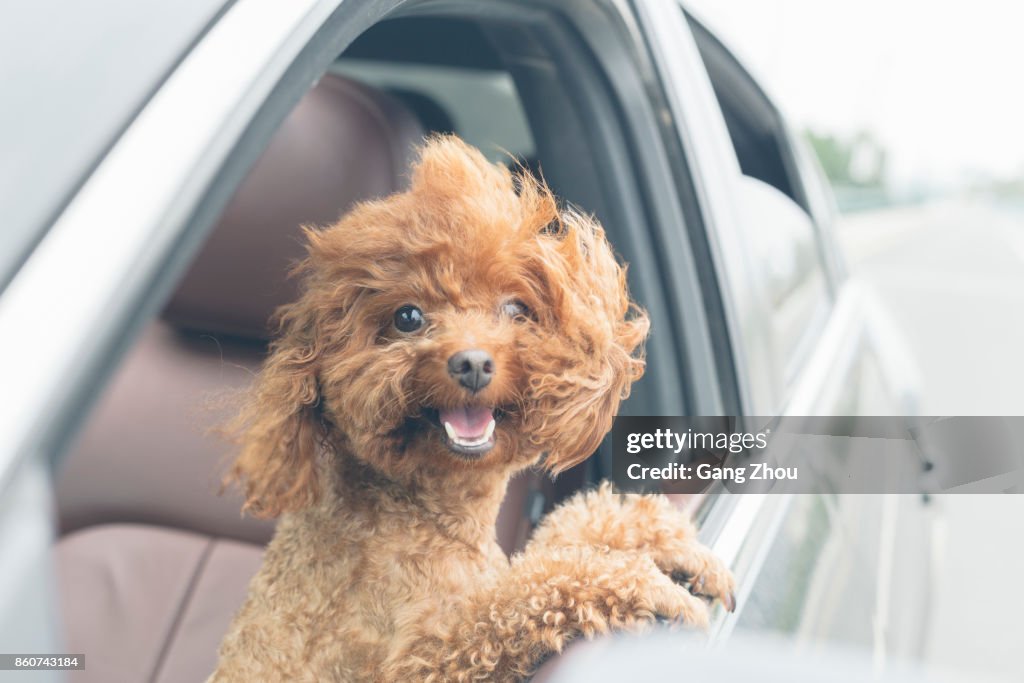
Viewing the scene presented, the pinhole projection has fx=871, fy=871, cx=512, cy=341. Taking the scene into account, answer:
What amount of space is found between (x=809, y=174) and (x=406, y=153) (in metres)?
1.99

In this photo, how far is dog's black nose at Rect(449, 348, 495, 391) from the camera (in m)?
0.99

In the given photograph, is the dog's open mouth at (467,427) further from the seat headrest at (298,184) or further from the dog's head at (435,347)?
the seat headrest at (298,184)

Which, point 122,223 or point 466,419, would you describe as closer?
point 122,223

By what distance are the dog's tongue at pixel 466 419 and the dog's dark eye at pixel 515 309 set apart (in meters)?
0.13

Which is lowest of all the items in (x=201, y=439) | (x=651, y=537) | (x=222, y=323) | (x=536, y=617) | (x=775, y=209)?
(x=536, y=617)

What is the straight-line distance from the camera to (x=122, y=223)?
648 mm

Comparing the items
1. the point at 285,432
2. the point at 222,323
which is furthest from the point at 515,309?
the point at 222,323

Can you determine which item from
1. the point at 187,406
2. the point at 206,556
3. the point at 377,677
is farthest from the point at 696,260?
the point at 206,556

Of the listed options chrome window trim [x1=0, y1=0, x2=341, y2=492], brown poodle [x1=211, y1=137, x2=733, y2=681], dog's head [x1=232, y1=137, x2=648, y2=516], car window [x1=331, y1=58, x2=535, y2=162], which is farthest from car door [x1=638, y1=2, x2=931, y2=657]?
chrome window trim [x1=0, y1=0, x2=341, y2=492]

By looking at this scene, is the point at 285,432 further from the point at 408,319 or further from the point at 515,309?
the point at 515,309

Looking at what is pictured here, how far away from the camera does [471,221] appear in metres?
1.05

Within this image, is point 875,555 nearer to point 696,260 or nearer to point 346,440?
point 696,260

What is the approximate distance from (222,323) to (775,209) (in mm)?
1642

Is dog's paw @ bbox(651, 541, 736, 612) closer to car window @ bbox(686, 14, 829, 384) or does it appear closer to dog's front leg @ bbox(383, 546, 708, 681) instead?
dog's front leg @ bbox(383, 546, 708, 681)
